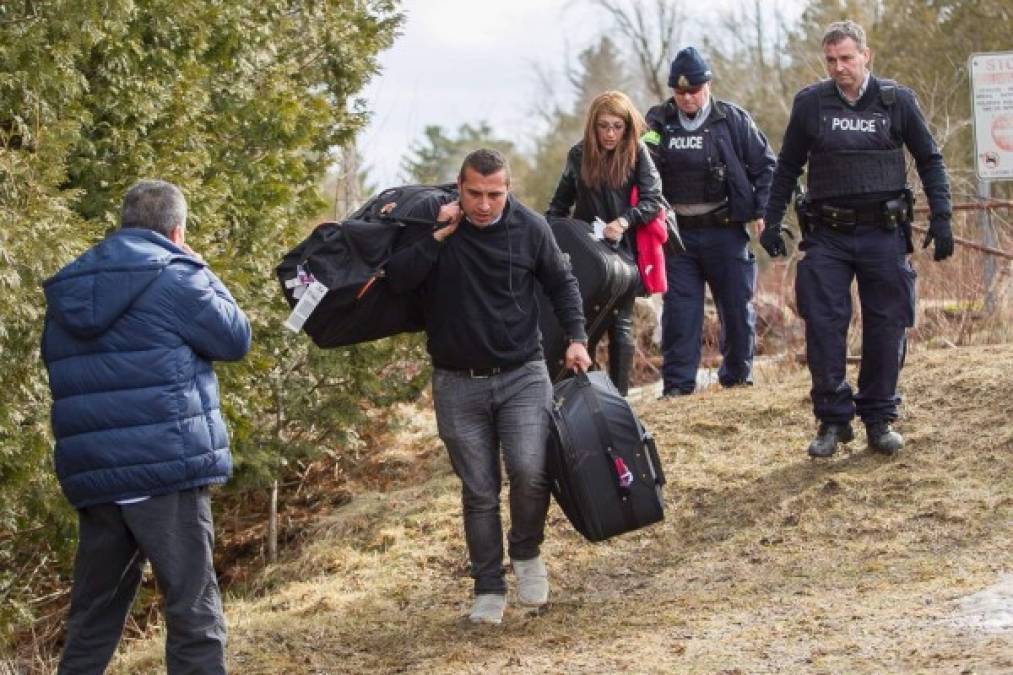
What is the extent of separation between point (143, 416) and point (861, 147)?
414 centimetres

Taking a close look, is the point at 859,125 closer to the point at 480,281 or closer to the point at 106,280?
the point at 480,281

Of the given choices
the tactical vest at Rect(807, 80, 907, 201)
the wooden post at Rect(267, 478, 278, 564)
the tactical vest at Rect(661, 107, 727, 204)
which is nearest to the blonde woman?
the tactical vest at Rect(661, 107, 727, 204)

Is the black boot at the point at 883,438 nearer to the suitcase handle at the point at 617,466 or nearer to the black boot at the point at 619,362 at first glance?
the black boot at the point at 619,362

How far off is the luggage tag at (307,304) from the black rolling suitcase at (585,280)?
2326 millimetres

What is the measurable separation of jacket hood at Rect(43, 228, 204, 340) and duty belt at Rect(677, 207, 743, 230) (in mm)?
5357

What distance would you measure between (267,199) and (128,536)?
489 centimetres

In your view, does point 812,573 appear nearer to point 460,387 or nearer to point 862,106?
point 460,387

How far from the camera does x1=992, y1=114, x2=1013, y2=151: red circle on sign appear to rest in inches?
452

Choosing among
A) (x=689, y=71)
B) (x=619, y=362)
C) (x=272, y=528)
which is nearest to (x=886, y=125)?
(x=689, y=71)

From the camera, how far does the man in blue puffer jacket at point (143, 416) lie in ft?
18.0

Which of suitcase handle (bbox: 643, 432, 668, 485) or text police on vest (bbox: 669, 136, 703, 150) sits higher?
text police on vest (bbox: 669, 136, 703, 150)

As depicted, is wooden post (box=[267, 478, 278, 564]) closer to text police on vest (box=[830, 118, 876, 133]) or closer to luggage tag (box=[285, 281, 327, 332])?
luggage tag (box=[285, 281, 327, 332])

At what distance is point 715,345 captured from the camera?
48.9 feet

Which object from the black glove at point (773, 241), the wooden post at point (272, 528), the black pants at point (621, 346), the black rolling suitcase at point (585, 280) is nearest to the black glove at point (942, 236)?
the black glove at point (773, 241)
